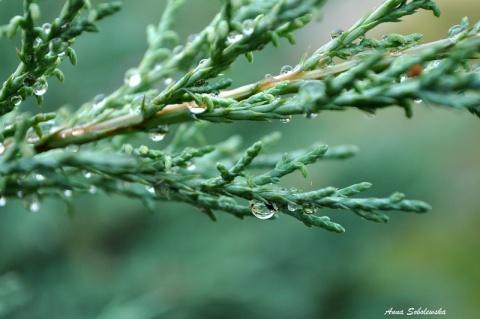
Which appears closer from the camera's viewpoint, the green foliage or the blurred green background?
the green foliage

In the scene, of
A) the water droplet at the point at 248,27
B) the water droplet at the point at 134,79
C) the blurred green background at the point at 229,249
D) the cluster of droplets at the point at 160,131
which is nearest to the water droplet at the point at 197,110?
the cluster of droplets at the point at 160,131

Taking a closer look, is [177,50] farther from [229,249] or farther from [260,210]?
[229,249]

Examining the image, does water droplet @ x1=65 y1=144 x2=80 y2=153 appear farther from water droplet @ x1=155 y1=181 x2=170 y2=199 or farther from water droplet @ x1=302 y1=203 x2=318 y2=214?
water droplet @ x1=302 y1=203 x2=318 y2=214

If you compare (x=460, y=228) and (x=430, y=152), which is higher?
(x=430, y=152)

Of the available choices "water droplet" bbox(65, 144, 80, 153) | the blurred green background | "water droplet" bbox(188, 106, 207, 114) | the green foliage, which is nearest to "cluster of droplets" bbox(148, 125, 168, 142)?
the green foliage

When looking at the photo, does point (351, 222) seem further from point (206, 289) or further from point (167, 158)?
point (167, 158)

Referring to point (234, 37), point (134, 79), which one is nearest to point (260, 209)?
point (234, 37)

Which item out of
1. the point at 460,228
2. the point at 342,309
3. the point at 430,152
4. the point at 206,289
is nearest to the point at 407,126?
the point at 430,152
